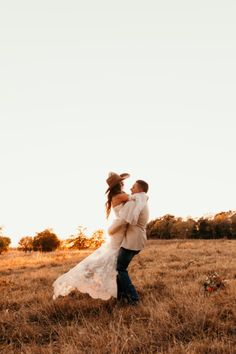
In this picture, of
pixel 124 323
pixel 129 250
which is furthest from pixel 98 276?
pixel 124 323

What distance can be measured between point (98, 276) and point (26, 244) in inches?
1129

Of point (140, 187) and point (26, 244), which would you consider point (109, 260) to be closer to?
point (140, 187)

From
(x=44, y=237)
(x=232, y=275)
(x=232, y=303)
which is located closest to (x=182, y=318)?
(x=232, y=303)

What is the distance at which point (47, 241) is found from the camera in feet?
104

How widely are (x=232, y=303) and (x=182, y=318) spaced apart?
3.16 ft

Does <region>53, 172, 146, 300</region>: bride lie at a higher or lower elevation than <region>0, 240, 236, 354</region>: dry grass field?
higher

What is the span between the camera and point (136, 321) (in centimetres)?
492

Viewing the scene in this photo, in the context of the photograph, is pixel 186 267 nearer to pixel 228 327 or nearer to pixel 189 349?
pixel 228 327

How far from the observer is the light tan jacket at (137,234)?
6129mm

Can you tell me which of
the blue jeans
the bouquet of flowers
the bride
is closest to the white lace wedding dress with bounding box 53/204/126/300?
the bride

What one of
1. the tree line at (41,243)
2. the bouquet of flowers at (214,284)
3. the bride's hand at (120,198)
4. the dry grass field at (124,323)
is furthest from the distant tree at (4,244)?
the bouquet of flowers at (214,284)

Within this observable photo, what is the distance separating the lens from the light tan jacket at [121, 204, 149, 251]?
6129 millimetres

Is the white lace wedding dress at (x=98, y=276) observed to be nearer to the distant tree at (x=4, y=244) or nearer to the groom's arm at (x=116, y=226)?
the groom's arm at (x=116, y=226)

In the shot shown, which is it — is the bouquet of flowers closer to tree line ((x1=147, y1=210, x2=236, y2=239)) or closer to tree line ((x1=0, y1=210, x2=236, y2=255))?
tree line ((x1=0, y1=210, x2=236, y2=255))
